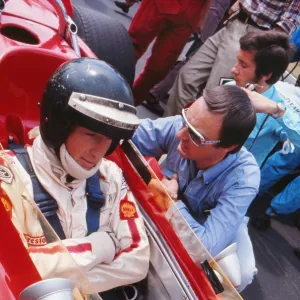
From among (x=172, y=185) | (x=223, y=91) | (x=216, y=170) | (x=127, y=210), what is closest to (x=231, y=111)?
(x=223, y=91)

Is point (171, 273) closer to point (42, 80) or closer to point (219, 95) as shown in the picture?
point (219, 95)

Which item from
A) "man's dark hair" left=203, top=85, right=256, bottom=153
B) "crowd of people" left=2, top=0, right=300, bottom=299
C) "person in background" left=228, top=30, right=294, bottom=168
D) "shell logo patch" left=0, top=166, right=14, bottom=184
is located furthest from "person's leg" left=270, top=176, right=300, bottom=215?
"shell logo patch" left=0, top=166, right=14, bottom=184

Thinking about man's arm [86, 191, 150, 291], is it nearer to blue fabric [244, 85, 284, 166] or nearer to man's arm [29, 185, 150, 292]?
man's arm [29, 185, 150, 292]

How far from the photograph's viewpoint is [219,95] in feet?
4.64

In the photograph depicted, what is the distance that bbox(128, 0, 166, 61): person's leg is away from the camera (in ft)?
8.50

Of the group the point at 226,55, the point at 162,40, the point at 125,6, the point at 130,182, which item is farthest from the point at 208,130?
the point at 125,6

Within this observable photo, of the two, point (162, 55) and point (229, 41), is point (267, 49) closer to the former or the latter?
point (229, 41)

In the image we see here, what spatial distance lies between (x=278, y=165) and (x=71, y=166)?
1.73 meters

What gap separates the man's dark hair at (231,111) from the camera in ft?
4.56

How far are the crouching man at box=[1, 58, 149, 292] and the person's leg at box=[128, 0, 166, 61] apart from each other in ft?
5.16

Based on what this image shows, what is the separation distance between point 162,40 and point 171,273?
1.89 m

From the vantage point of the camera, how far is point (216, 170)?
154cm

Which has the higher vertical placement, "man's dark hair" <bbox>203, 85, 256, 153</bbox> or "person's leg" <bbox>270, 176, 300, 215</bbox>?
"man's dark hair" <bbox>203, 85, 256, 153</bbox>

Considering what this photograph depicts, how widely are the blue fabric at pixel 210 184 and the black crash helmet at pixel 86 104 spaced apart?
21.5 inches
